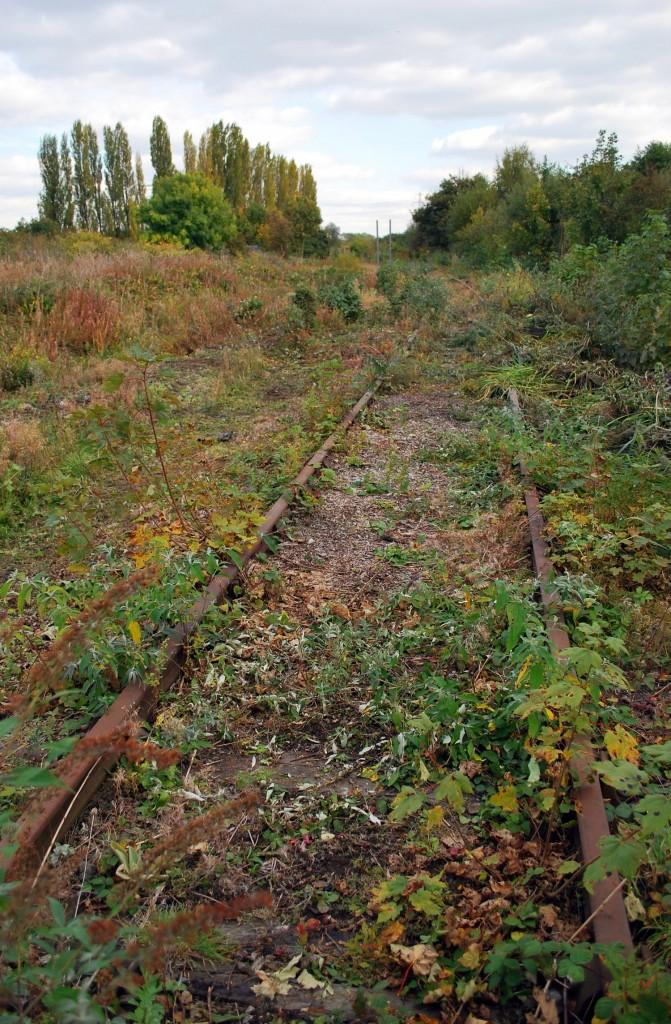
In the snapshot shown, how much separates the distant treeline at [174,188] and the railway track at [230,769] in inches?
1499

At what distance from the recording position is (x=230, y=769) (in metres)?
3.14

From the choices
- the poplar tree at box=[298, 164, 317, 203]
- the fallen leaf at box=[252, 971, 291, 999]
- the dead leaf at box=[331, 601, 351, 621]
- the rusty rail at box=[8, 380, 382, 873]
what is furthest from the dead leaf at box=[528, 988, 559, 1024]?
the poplar tree at box=[298, 164, 317, 203]

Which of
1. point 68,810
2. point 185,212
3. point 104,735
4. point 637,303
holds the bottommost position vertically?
point 68,810

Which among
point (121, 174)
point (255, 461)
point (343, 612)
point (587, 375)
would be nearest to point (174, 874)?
point (343, 612)

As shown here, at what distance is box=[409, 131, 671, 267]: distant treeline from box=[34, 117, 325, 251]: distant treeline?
333 inches

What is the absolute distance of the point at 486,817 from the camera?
279 cm

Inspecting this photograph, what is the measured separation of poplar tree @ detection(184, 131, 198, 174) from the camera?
51.5 metres

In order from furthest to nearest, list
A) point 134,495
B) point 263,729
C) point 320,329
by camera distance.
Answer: point 320,329 → point 134,495 → point 263,729

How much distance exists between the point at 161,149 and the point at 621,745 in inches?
2227

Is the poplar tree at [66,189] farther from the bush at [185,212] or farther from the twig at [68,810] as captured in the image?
the twig at [68,810]

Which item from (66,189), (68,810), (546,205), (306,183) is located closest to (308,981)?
(68,810)

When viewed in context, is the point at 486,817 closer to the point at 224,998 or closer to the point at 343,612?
the point at 224,998

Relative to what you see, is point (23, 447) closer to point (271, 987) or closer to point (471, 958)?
point (271, 987)

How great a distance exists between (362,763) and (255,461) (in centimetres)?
399
